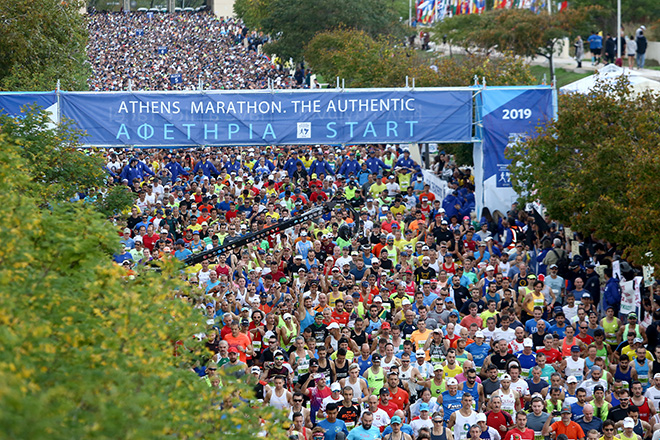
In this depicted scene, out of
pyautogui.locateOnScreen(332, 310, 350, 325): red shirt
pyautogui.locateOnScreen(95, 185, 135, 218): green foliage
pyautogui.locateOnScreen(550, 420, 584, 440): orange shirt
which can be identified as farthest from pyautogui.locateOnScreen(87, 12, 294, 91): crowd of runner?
pyautogui.locateOnScreen(550, 420, 584, 440): orange shirt

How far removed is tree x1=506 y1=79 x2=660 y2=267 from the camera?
A: 15.1m

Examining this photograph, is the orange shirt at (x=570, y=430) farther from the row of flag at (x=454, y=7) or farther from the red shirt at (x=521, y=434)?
the row of flag at (x=454, y=7)

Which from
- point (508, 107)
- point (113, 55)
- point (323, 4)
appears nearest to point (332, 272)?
point (508, 107)

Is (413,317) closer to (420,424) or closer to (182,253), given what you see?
(420,424)

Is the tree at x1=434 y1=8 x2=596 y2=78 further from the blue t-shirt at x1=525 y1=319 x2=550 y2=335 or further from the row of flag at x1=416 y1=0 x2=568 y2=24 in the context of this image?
the blue t-shirt at x1=525 y1=319 x2=550 y2=335

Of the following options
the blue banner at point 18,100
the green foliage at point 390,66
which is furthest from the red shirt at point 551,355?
the blue banner at point 18,100

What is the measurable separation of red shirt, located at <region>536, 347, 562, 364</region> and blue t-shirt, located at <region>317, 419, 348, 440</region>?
347 cm

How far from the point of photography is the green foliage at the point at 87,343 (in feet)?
18.1

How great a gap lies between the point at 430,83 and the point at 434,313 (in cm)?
1557

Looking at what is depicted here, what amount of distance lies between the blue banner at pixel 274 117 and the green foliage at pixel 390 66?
2072mm

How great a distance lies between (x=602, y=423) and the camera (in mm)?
12484

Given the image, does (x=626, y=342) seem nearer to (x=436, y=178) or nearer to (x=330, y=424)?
(x=330, y=424)

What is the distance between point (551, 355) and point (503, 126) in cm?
871

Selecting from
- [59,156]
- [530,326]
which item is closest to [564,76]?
[530,326]
